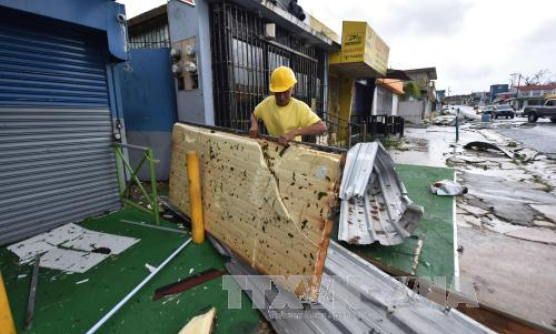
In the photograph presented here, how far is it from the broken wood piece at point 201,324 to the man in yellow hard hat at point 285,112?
1591mm

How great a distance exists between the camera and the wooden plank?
1.88m

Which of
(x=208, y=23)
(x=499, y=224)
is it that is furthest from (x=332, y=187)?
(x=208, y=23)

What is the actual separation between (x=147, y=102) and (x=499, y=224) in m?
6.58

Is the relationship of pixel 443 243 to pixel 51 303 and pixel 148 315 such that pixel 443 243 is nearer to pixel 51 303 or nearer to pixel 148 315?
pixel 148 315

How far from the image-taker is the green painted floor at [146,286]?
2.05 metres

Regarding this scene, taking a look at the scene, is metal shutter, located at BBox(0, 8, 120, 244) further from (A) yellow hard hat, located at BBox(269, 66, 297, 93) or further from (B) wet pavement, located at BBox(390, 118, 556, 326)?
(B) wet pavement, located at BBox(390, 118, 556, 326)

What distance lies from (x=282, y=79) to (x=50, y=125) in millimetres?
3204

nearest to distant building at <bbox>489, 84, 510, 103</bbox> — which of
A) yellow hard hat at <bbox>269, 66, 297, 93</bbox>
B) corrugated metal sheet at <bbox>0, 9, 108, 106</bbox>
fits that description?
yellow hard hat at <bbox>269, 66, 297, 93</bbox>

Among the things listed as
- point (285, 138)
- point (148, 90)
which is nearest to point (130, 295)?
point (285, 138)

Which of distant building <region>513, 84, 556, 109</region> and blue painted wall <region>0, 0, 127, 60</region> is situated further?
distant building <region>513, 84, 556, 109</region>

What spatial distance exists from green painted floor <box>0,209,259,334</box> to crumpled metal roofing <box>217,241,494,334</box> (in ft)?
0.70

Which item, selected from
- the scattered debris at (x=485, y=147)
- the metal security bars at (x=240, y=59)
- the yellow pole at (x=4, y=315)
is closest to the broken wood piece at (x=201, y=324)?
the yellow pole at (x=4, y=315)

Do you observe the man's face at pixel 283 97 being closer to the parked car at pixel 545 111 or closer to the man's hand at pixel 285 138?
the man's hand at pixel 285 138

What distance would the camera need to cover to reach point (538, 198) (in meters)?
4.96
